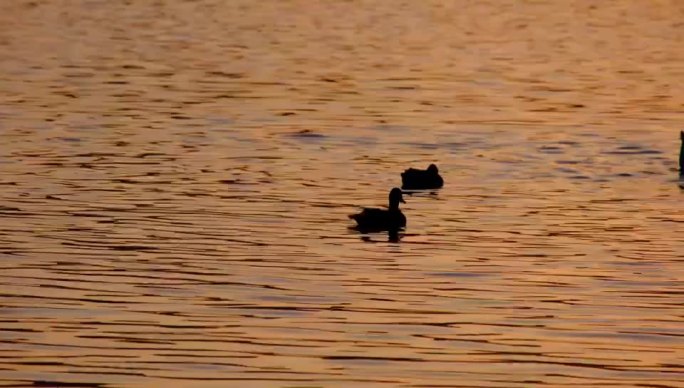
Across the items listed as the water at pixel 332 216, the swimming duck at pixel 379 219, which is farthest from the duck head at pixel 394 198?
the water at pixel 332 216

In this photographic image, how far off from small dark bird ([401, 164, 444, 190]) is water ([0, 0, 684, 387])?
9.0 inches

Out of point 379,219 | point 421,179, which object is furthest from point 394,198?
point 421,179

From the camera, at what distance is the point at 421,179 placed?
28.1 meters

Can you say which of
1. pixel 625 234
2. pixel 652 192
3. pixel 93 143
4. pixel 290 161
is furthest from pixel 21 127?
pixel 625 234

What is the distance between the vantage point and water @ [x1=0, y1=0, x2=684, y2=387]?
16953mm

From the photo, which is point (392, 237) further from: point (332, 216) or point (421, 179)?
point (421, 179)

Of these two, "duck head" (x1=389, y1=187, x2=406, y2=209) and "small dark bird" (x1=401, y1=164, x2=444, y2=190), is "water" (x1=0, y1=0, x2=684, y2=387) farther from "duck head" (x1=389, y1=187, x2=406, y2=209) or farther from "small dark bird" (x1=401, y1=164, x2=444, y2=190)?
"duck head" (x1=389, y1=187, x2=406, y2=209)

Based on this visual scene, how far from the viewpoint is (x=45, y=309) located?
18703 mm

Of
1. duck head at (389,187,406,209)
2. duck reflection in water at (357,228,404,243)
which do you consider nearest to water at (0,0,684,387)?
duck reflection in water at (357,228,404,243)

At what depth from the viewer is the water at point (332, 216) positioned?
16953 millimetres

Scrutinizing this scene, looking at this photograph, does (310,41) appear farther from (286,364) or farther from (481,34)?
(286,364)

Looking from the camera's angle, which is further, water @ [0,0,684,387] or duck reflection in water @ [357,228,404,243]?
duck reflection in water @ [357,228,404,243]

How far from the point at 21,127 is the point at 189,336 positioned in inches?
712

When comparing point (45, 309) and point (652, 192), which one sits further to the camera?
point (652, 192)
